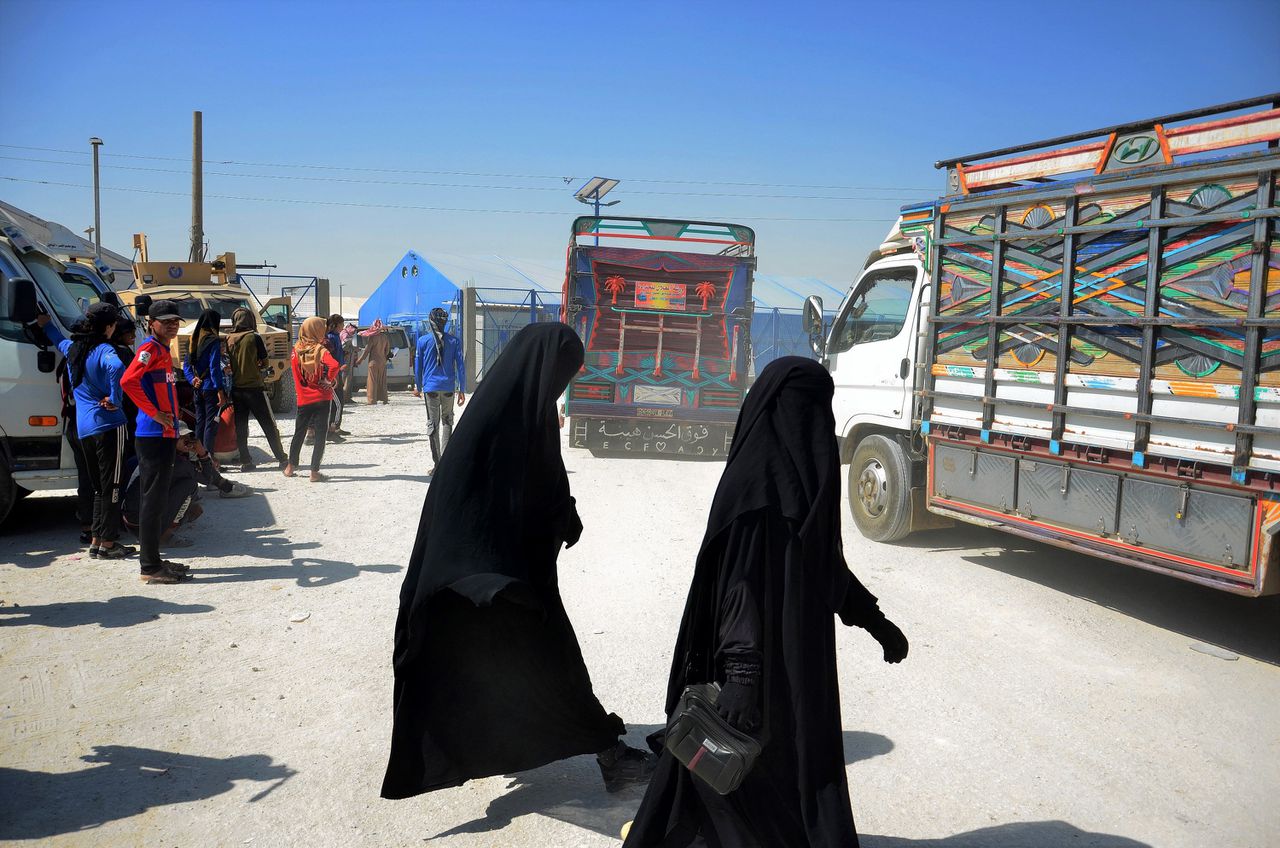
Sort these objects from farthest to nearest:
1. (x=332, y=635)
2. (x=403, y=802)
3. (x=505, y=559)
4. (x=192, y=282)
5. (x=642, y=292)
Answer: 1. (x=192, y=282)
2. (x=642, y=292)
3. (x=332, y=635)
4. (x=403, y=802)
5. (x=505, y=559)

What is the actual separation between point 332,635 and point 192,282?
46.0ft

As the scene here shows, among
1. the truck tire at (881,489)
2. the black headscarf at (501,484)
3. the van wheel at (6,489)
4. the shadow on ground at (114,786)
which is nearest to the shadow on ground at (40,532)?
the van wheel at (6,489)

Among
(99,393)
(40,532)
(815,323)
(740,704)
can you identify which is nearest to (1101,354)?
(815,323)

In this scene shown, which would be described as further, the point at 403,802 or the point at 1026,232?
the point at 1026,232

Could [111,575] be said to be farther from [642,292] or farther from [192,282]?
[192,282]

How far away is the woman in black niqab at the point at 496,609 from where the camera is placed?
120 inches

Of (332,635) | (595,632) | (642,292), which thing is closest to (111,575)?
(332,635)

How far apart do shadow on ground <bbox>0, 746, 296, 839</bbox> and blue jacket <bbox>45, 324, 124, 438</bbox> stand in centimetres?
326

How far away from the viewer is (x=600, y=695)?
14.5 feet

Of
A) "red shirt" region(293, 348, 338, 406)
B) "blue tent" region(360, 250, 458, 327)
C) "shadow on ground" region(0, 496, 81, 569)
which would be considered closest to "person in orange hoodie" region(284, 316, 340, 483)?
"red shirt" region(293, 348, 338, 406)

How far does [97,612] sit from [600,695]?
333 centimetres

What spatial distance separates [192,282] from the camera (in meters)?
16.9

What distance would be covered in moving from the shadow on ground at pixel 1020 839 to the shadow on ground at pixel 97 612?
4367mm

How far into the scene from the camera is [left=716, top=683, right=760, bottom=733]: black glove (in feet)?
7.82
